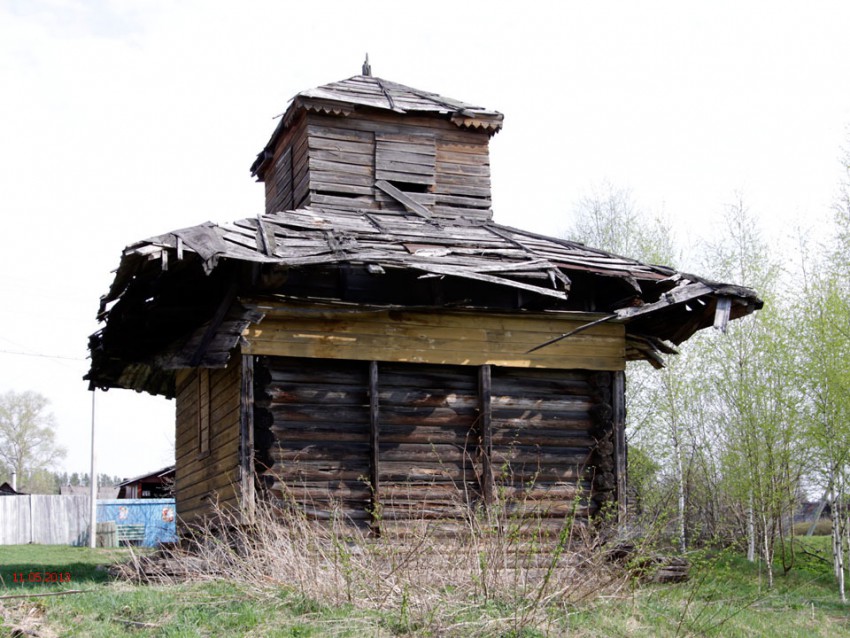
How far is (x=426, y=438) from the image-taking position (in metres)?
11.8

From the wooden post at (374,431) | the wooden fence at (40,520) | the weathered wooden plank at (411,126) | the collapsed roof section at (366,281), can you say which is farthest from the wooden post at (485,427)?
the wooden fence at (40,520)

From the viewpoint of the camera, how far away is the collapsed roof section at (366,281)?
10758 mm

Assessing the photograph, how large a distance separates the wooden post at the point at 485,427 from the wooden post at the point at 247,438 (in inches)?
112

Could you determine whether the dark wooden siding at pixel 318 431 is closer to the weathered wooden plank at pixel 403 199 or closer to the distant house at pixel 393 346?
the distant house at pixel 393 346

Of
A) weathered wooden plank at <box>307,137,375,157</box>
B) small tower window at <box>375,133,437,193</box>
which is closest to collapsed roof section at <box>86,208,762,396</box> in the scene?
small tower window at <box>375,133,437,193</box>

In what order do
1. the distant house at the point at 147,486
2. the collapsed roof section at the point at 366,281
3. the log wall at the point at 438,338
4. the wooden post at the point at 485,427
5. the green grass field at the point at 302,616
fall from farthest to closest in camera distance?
the distant house at the point at 147,486 → the wooden post at the point at 485,427 → the log wall at the point at 438,338 → the collapsed roof section at the point at 366,281 → the green grass field at the point at 302,616

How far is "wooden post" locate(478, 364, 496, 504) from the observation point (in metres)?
11.7

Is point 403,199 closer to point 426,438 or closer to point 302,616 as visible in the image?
point 426,438

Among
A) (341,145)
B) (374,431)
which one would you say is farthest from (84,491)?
(374,431)

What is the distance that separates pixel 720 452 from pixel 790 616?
12.1 metres

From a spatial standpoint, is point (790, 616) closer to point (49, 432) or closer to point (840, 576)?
point (840, 576)

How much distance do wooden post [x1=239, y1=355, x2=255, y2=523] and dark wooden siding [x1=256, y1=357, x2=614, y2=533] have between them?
25 cm

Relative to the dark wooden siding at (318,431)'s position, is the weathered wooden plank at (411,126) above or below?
above

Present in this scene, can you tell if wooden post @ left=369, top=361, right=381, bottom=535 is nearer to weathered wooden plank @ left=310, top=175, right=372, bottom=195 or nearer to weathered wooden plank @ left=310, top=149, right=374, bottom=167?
weathered wooden plank @ left=310, top=175, right=372, bottom=195
